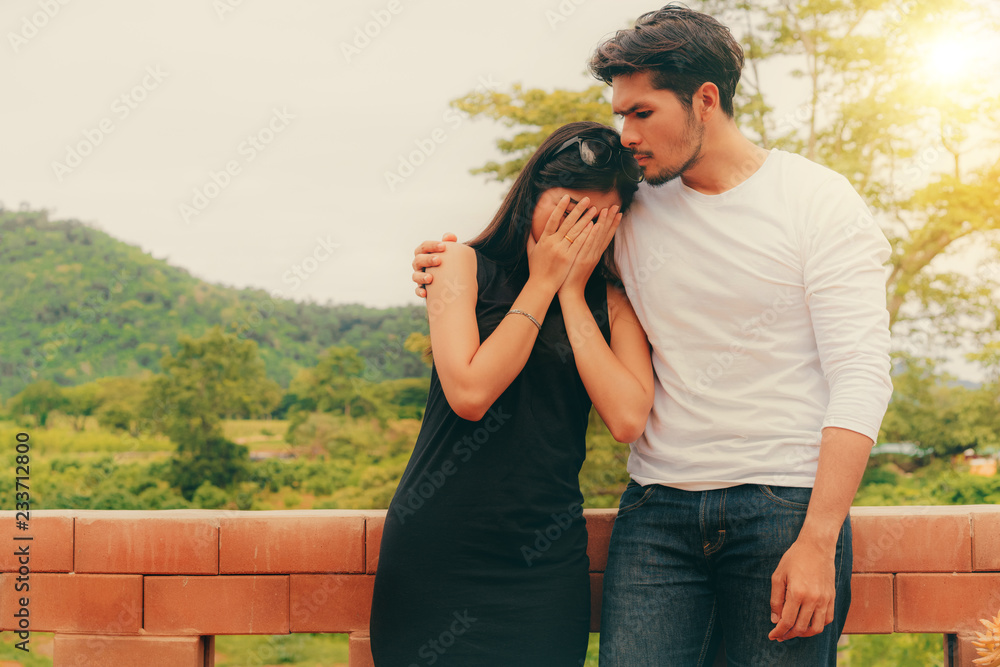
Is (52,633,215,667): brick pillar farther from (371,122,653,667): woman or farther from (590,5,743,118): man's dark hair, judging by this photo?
(590,5,743,118): man's dark hair

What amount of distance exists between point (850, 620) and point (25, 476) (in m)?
2.44

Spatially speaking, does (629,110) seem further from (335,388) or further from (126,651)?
(335,388)

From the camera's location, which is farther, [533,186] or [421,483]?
[533,186]

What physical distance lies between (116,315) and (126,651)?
49.7 feet

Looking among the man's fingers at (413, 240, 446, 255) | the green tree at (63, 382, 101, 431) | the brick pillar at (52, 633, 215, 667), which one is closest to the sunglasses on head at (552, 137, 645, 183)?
the man's fingers at (413, 240, 446, 255)

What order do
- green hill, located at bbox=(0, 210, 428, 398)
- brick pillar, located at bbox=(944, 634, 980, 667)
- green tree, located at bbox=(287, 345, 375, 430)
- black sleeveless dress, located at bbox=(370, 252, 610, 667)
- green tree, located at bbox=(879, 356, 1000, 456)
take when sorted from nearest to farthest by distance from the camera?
black sleeveless dress, located at bbox=(370, 252, 610, 667) → brick pillar, located at bbox=(944, 634, 980, 667) → green tree, located at bbox=(879, 356, 1000, 456) → green tree, located at bbox=(287, 345, 375, 430) → green hill, located at bbox=(0, 210, 428, 398)

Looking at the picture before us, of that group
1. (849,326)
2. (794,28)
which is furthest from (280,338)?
(849,326)

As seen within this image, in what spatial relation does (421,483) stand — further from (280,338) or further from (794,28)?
(280,338)

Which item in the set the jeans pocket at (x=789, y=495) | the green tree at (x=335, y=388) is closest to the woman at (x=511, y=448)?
the jeans pocket at (x=789, y=495)

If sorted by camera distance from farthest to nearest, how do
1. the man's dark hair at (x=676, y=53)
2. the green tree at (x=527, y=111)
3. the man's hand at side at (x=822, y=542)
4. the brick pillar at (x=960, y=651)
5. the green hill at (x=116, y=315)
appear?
the green hill at (x=116, y=315)
the green tree at (x=527, y=111)
the brick pillar at (x=960, y=651)
the man's dark hair at (x=676, y=53)
the man's hand at side at (x=822, y=542)

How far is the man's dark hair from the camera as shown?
155 cm

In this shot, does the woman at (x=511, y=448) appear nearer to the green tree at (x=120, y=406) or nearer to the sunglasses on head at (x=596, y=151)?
the sunglasses on head at (x=596, y=151)

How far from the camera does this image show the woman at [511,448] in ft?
4.72

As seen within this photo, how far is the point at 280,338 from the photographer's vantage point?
552 inches
